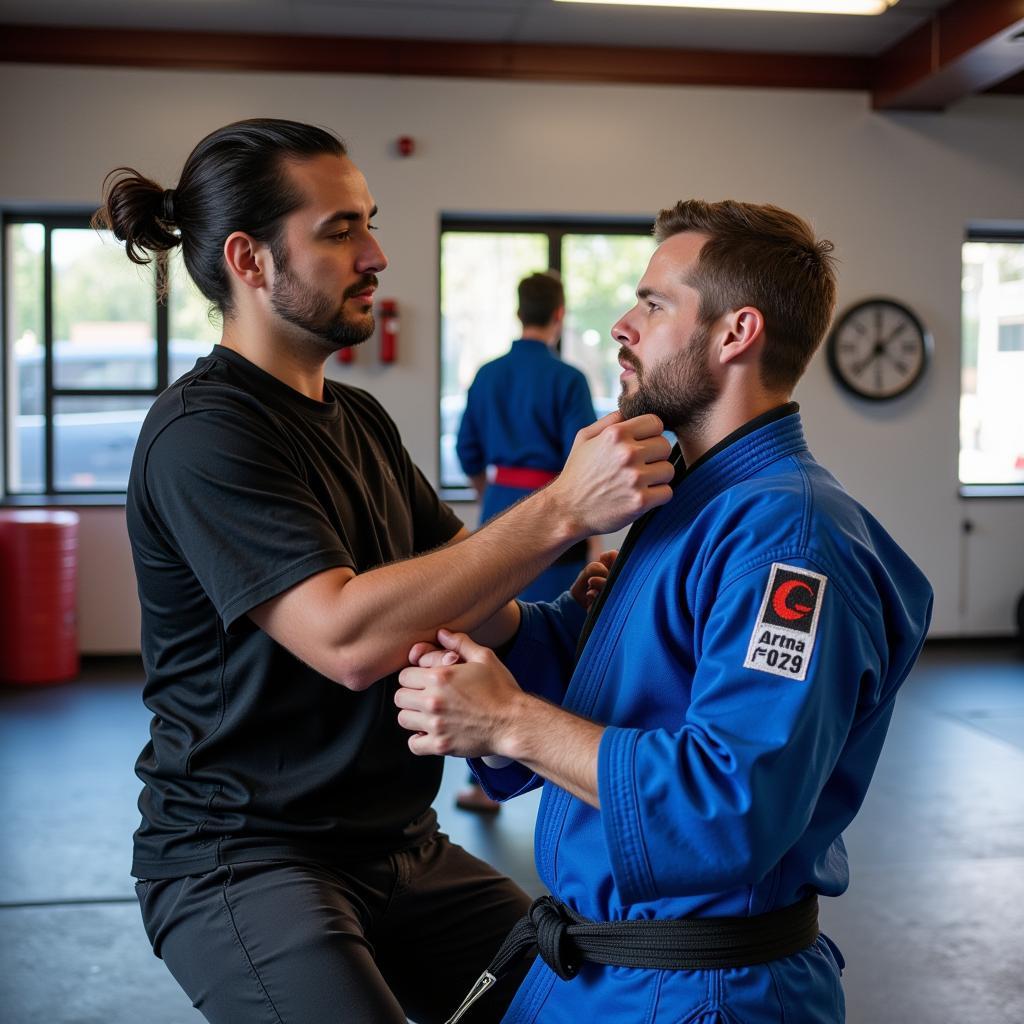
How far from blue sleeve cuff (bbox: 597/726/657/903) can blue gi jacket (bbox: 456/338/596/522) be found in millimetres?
3113

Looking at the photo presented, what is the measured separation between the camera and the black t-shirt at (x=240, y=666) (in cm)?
155

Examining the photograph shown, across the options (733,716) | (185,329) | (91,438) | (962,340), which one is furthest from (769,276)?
(962,340)

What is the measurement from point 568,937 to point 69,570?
5.33 m

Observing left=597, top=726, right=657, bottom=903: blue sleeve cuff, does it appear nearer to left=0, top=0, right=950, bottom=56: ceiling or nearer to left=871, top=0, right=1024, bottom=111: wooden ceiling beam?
left=871, top=0, right=1024, bottom=111: wooden ceiling beam

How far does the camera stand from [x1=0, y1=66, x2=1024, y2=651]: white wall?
641 centimetres

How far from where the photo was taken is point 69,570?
6.20 metres

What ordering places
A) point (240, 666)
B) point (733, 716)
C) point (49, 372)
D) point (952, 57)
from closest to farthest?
1. point (733, 716)
2. point (240, 666)
3. point (952, 57)
4. point (49, 372)

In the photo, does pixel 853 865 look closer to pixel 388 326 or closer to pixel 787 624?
pixel 787 624

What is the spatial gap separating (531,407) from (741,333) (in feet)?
9.61

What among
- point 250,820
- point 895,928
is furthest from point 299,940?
point 895,928

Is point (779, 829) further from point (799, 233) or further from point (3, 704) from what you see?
point (3, 704)

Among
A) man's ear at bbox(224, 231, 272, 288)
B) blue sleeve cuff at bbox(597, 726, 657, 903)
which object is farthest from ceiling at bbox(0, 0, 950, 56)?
blue sleeve cuff at bbox(597, 726, 657, 903)

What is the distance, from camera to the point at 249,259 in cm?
181

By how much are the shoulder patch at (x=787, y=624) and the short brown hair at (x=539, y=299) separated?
10.9 feet
